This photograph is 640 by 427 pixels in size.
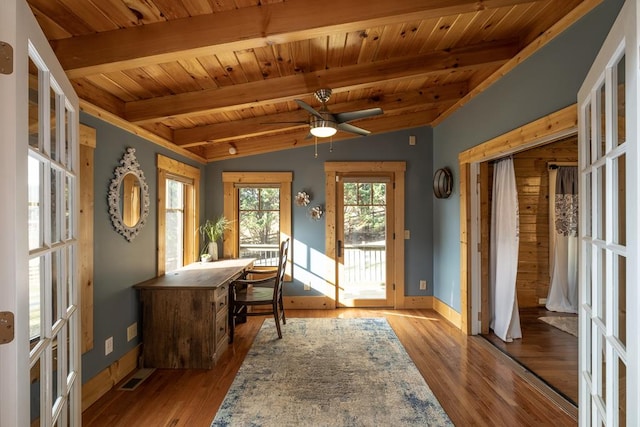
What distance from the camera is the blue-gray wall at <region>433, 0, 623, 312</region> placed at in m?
2.13

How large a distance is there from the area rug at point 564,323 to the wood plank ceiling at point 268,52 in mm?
2994

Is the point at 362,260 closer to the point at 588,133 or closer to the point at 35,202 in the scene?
the point at 588,133

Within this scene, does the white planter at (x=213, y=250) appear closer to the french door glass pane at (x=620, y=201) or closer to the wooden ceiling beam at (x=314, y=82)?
the wooden ceiling beam at (x=314, y=82)

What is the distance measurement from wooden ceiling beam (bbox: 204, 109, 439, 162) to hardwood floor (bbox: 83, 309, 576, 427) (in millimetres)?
2659

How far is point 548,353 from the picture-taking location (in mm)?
3318

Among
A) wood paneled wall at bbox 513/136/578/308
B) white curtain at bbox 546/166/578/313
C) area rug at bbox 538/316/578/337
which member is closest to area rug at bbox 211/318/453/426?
area rug at bbox 538/316/578/337

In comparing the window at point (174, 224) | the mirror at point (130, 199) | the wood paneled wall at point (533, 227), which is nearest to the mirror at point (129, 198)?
the mirror at point (130, 199)

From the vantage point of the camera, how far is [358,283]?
16.6ft

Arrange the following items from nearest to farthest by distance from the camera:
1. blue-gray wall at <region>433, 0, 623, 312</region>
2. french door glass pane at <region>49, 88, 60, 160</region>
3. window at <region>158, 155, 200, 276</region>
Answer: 1. french door glass pane at <region>49, 88, 60, 160</region>
2. blue-gray wall at <region>433, 0, 623, 312</region>
3. window at <region>158, 155, 200, 276</region>

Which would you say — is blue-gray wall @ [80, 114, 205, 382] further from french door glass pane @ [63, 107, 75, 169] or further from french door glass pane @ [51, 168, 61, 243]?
french door glass pane @ [51, 168, 61, 243]

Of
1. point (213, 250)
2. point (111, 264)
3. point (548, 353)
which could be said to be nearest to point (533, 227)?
point (548, 353)

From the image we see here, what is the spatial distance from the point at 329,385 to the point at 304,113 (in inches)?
116

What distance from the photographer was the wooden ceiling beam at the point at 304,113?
4027 mm

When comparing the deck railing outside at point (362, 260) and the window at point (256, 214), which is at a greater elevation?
the window at point (256, 214)
